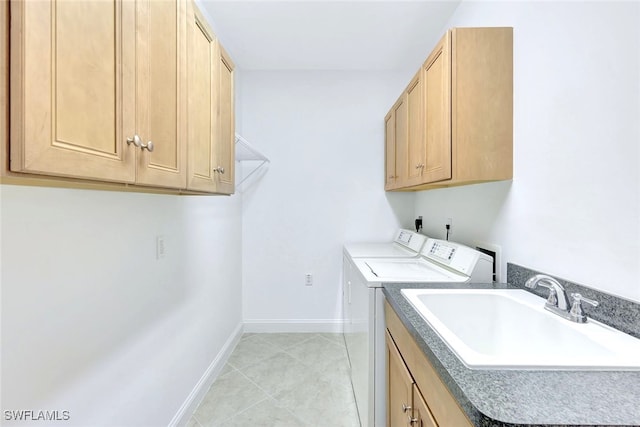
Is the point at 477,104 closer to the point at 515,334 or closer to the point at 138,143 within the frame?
the point at 515,334

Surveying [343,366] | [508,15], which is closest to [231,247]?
[343,366]

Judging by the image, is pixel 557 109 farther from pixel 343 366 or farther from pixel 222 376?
pixel 222 376

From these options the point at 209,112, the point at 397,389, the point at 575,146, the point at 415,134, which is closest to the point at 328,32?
the point at 415,134

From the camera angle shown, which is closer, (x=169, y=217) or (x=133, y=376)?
(x=133, y=376)

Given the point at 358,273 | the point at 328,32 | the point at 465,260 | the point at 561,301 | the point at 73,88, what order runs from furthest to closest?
the point at 328,32
the point at 358,273
the point at 465,260
the point at 561,301
the point at 73,88

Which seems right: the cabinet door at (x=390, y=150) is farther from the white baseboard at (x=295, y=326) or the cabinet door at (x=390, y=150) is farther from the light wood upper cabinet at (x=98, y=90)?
the light wood upper cabinet at (x=98, y=90)

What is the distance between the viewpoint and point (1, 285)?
2.40 ft

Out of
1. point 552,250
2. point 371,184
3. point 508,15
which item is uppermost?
point 508,15

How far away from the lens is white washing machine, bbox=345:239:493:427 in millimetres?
1438

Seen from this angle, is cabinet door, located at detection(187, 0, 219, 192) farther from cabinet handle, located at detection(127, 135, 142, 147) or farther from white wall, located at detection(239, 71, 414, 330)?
white wall, located at detection(239, 71, 414, 330)

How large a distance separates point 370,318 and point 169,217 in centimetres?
118

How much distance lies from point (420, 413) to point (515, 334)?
516 mm

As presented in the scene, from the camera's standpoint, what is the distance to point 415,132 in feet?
6.42

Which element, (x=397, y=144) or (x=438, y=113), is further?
(x=397, y=144)
